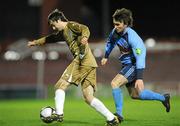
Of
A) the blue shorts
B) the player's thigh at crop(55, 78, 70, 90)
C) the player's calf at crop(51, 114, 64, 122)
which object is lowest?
the player's calf at crop(51, 114, 64, 122)

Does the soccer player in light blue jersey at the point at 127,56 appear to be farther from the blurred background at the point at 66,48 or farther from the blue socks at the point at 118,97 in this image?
the blurred background at the point at 66,48

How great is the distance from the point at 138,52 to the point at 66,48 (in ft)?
80.6

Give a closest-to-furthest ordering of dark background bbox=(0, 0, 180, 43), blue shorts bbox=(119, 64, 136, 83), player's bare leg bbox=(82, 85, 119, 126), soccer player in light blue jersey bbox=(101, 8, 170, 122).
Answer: player's bare leg bbox=(82, 85, 119, 126) < soccer player in light blue jersey bbox=(101, 8, 170, 122) < blue shorts bbox=(119, 64, 136, 83) < dark background bbox=(0, 0, 180, 43)

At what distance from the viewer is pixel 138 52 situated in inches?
411

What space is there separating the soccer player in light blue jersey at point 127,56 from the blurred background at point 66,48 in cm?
1581

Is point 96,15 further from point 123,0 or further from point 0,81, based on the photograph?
point 0,81

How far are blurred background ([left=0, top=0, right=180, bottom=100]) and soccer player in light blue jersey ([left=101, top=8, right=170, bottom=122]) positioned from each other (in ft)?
51.9

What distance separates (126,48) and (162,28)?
2917 centimetres

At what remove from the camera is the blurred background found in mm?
30058

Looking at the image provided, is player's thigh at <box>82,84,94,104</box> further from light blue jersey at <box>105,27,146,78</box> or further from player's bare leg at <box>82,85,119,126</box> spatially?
light blue jersey at <box>105,27,146,78</box>

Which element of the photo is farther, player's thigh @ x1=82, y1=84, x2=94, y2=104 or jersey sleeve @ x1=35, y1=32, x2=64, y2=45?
jersey sleeve @ x1=35, y1=32, x2=64, y2=45

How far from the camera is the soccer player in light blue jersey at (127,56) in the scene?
1045 centimetres

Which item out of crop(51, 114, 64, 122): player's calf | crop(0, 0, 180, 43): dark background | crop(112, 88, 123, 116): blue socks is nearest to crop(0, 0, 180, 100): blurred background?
crop(0, 0, 180, 43): dark background

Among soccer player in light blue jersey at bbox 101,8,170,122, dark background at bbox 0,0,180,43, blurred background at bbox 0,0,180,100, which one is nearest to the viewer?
soccer player in light blue jersey at bbox 101,8,170,122
